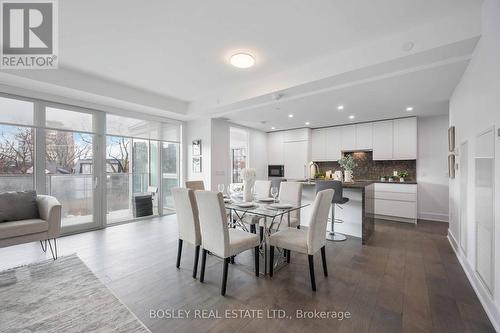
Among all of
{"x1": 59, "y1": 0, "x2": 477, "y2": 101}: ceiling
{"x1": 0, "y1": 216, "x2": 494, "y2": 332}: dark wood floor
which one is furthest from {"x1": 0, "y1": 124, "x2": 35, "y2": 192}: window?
{"x1": 59, "y1": 0, "x2": 477, "y2": 101}: ceiling

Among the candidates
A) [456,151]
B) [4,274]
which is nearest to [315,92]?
[456,151]

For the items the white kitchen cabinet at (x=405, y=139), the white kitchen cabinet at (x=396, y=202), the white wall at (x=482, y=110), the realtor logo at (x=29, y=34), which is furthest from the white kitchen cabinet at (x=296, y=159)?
the realtor logo at (x=29, y=34)

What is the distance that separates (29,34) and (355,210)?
5.13 meters

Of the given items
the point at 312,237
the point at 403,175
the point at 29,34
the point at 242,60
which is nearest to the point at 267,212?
the point at 312,237

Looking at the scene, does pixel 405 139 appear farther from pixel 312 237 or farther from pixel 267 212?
pixel 267 212

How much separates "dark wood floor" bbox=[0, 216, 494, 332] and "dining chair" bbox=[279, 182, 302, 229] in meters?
0.55

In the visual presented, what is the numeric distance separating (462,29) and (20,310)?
15.7 feet

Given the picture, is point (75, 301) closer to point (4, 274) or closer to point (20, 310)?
point (20, 310)

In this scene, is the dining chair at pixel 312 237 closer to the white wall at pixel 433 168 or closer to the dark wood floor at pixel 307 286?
the dark wood floor at pixel 307 286

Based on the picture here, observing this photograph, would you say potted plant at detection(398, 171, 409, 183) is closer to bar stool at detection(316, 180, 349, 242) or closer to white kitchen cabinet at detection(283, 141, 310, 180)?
white kitchen cabinet at detection(283, 141, 310, 180)

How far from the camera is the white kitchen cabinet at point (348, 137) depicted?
5.80m

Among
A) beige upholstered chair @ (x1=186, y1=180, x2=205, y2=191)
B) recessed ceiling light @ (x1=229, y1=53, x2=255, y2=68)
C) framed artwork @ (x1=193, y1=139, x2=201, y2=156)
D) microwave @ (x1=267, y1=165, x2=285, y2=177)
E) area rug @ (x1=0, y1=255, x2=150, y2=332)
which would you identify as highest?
recessed ceiling light @ (x1=229, y1=53, x2=255, y2=68)

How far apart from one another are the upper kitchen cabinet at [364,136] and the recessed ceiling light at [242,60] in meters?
4.05

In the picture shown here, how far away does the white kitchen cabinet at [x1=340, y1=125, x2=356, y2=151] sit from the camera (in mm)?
5804
